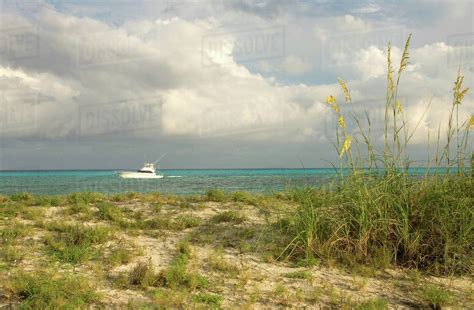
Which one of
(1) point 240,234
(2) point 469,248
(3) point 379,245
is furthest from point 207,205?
(2) point 469,248

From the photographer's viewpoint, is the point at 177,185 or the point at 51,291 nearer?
the point at 51,291

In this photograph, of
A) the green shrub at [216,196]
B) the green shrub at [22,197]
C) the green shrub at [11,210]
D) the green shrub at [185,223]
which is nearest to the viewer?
the green shrub at [185,223]

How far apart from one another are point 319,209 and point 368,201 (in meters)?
0.79

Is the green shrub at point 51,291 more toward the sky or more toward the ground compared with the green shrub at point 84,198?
more toward the ground

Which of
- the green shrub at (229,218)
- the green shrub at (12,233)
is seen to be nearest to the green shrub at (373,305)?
the green shrub at (229,218)

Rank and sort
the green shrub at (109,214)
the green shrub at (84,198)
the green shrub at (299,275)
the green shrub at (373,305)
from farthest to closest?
the green shrub at (84,198), the green shrub at (109,214), the green shrub at (299,275), the green shrub at (373,305)

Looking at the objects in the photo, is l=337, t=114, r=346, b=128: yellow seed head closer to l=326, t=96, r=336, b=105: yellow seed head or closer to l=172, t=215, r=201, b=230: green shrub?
l=326, t=96, r=336, b=105: yellow seed head

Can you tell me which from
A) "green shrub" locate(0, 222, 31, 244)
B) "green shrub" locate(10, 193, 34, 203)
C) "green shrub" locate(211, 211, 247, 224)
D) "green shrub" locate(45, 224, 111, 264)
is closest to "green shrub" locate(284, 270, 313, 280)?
"green shrub" locate(211, 211, 247, 224)

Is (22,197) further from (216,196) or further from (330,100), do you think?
(330,100)

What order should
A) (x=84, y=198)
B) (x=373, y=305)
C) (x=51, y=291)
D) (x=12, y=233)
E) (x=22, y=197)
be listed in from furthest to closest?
(x=22, y=197) < (x=84, y=198) < (x=12, y=233) < (x=51, y=291) < (x=373, y=305)

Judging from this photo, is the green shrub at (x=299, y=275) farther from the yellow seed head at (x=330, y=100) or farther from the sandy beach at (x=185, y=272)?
Answer: the yellow seed head at (x=330, y=100)

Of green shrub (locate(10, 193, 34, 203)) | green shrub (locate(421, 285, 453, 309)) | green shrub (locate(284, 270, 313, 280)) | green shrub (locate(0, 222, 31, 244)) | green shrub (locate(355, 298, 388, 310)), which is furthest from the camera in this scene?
green shrub (locate(10, 193, 34, 203))

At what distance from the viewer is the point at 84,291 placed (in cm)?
489

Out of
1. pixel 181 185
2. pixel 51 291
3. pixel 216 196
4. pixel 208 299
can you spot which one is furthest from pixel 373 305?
pixel 181 185
